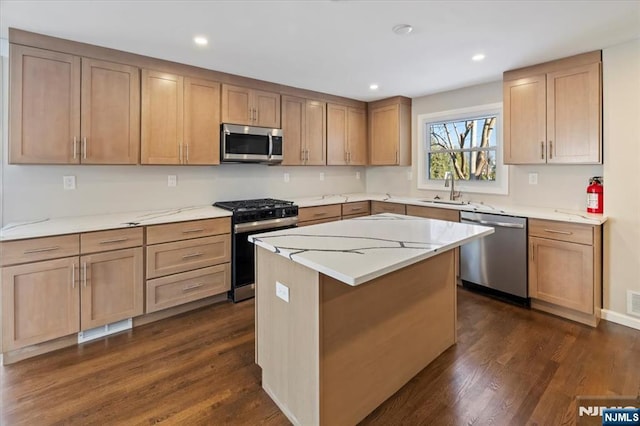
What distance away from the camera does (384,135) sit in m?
4.90

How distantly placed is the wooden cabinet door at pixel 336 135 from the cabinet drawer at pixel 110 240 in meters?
2.72

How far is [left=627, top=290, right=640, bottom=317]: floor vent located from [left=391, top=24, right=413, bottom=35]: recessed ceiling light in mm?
2855

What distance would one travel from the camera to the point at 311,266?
4.93ft

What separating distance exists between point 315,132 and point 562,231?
2.98 metres

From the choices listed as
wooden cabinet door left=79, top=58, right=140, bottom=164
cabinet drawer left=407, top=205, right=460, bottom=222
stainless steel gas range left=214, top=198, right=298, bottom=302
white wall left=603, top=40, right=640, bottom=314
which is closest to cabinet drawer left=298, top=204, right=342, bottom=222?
stainless steel gas range left=214, top=198, right=298, bottom=302

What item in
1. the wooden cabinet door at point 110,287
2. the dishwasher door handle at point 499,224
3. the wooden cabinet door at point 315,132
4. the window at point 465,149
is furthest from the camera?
the wooden cabinet door at point 315,132

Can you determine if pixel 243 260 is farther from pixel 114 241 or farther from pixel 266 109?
pixel 266 109

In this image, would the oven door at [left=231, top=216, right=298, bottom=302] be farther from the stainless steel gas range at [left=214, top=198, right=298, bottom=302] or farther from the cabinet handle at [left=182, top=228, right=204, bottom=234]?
the cabinet handle at [left=182, top=228, right=204, bottom=234]

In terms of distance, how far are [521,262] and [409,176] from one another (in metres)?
2.08

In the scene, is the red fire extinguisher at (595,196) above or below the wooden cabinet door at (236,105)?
below

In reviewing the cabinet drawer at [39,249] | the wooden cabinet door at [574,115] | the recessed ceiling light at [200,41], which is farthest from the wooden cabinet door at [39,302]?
the wooden cabinet door at [574,115]

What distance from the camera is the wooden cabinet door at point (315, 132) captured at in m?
4.42

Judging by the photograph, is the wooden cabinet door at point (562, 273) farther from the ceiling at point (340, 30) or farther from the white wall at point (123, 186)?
the white wall at point (123, 186)

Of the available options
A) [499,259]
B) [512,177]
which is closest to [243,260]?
[499,259]
